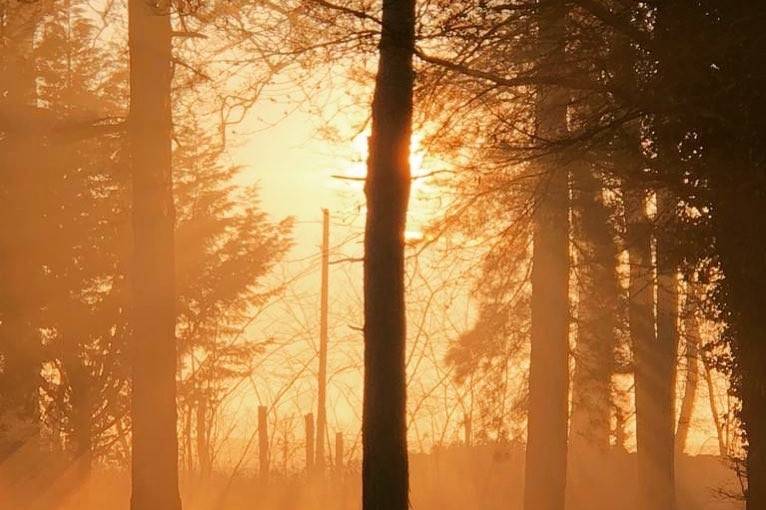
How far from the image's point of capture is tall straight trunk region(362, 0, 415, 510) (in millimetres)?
8680

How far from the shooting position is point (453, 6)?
31.8 feet

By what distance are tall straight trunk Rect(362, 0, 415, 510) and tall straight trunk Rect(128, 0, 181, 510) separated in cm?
396

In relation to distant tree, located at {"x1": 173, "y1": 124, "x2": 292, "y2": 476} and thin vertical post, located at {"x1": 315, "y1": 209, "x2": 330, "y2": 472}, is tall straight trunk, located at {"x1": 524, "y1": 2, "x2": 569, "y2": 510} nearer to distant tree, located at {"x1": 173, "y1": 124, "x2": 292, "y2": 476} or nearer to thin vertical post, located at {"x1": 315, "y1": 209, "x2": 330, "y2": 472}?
distant tree, located at {"x1": 173, "y1": 124, "x2": 292, "y2": 476}

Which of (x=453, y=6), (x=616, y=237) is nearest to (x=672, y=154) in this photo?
(x=453, y=6)

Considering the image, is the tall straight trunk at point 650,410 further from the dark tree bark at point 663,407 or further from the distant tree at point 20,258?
the distant tree at point 20,258

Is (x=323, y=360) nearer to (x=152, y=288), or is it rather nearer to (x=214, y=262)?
(x=214, y=262)

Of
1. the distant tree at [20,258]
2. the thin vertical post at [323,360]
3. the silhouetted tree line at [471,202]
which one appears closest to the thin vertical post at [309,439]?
the thin vertical post at [323,360]

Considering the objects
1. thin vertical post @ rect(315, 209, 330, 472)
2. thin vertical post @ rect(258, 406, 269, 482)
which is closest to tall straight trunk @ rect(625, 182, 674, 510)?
thin vertical post @ rect(258, 406, 269, 482)

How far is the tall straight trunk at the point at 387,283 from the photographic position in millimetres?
8680

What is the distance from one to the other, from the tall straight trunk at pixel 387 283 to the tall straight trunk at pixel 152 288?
3.96 m

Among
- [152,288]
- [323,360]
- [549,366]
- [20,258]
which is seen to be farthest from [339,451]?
[152,288]

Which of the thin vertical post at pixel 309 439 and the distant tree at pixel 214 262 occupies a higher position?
the distant tree at pixel 214 262

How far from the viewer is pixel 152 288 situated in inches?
469

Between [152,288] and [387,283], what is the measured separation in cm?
410
